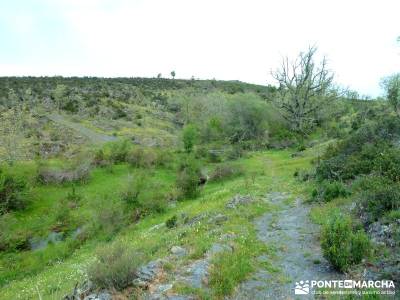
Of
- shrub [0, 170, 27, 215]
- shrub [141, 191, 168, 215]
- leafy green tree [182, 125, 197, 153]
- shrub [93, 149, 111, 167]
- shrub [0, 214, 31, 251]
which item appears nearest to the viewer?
shrub [0, 214, 31, 251]

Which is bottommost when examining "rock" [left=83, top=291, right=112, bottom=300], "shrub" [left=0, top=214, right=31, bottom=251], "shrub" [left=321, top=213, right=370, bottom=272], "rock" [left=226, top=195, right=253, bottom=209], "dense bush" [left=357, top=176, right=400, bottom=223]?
"shrub" [left=0, top=214, right=31, bottom=251]

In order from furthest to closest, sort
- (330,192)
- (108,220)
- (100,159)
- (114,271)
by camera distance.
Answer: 1. (100,159)
2. (108,220)
3. (330,192)
4. (114,271)

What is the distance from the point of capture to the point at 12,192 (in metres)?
31.8

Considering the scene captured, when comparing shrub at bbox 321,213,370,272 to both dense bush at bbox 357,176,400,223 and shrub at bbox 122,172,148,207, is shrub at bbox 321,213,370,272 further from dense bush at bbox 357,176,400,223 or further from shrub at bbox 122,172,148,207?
shrub at bbox 122,172,148,207

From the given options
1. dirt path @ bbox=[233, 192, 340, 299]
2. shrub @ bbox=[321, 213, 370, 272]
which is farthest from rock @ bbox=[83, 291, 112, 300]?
shrub @ bbox=[321, 213, 370, 272]

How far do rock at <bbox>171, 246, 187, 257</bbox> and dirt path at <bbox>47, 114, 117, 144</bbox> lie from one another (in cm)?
4698

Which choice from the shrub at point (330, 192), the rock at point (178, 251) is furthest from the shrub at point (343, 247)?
the shrub at point (330, 192)

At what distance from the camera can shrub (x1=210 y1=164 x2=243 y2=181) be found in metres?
36.4

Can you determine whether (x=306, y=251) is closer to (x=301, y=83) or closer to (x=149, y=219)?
→ (x=149, y=219)

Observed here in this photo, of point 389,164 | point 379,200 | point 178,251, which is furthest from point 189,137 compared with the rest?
point 178,251

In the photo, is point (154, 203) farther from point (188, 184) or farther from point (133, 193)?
point (188, 184)

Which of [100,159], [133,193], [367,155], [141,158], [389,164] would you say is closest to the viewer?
[389,164]

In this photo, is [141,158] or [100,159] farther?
[141,158]

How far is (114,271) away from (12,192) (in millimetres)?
26009
